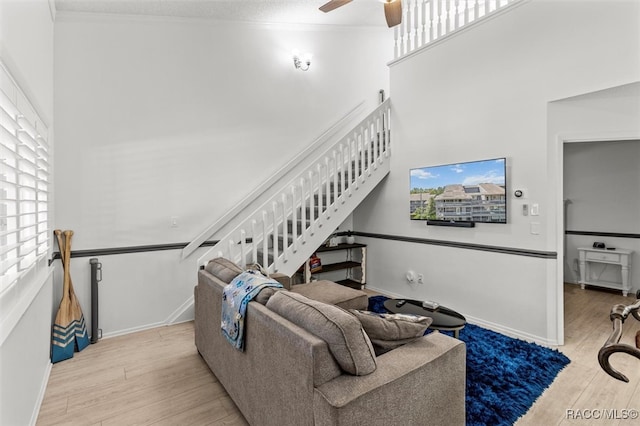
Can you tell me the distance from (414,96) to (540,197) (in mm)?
2044

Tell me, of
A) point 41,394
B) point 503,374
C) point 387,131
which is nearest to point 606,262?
point 503,374

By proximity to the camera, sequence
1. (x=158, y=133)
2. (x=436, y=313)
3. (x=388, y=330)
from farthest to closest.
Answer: (x=158, y=133)
(x=436, y=313)
(x=388, y=330)

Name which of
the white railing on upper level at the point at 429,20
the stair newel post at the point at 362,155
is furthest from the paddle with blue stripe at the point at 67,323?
the white railing on upper level at the point at 429,20

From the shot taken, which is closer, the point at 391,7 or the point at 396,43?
the point at 391,7

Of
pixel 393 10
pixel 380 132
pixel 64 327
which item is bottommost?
pixel 64 327

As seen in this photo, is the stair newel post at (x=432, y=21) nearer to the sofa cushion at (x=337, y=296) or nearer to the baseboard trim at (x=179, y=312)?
the sofa cushion at (x=337, y=296)

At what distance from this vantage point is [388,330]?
5.80 feet

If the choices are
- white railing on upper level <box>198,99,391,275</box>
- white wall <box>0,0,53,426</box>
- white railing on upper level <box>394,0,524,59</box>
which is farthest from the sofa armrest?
white railing on upper level <box>394,0,524,59</box>

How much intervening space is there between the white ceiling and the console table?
4.55 meters

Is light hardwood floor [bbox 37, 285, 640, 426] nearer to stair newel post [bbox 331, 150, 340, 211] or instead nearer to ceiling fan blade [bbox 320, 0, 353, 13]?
stair newel post [bbox 331, 150, 340, 211]

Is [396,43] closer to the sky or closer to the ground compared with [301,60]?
closer to the sky

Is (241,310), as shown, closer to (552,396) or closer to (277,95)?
(552,396)

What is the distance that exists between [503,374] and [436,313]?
2.09 feet

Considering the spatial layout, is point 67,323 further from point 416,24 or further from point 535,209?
point 416,24
